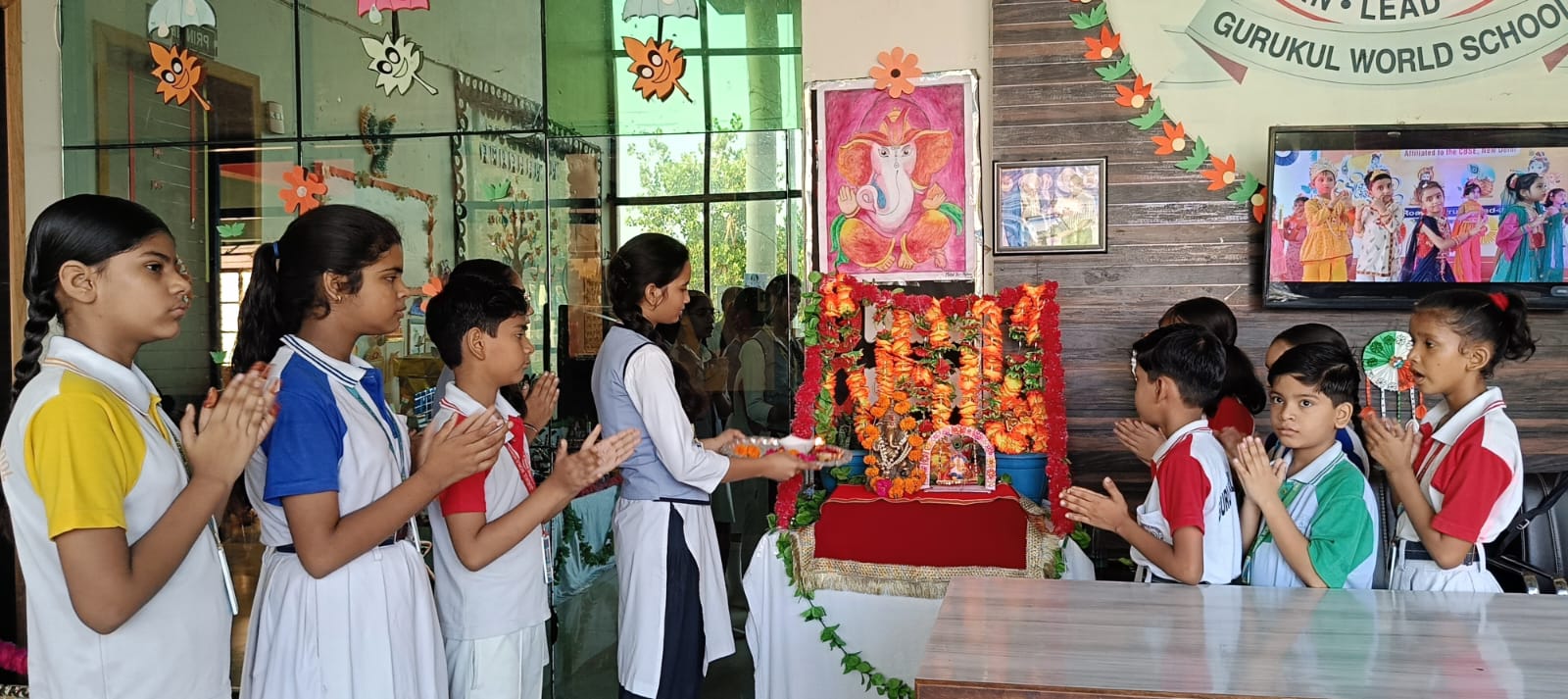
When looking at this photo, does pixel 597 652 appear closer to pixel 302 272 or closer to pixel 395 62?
pixel 395 62

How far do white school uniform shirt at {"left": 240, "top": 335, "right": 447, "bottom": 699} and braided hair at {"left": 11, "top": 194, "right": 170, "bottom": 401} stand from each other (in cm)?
33

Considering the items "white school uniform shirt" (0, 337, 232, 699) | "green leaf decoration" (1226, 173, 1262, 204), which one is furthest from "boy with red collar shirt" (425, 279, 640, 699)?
"green leaf decoration" (1226, 173, 1262, 204)

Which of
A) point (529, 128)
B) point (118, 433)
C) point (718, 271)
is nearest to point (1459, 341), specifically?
point (718, 271)

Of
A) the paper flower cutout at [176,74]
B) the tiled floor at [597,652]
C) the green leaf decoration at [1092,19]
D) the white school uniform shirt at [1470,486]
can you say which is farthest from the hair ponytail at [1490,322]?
the paper flower cutout at [176,74]

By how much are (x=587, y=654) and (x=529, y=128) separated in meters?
1.94

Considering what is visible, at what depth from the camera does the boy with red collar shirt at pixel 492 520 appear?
2371 millimetres

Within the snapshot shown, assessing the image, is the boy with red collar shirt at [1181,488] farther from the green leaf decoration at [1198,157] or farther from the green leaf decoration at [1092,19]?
the green leaf decoration at [1092,19]

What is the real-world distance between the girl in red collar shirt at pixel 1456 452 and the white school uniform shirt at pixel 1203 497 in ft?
1.15

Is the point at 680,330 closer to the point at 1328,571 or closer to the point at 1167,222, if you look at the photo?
the point at 1167,222

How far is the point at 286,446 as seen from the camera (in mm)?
1993

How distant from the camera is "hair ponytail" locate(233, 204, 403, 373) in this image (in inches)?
84.7

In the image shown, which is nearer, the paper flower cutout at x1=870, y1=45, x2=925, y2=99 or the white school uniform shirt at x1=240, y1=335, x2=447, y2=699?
the white school uniform shirt at x1=240, y1=335, x2=447, y2=699

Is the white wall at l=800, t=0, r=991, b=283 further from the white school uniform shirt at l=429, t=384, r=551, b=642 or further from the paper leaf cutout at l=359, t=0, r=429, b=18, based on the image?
the white school uniform shirt at l=429, t=384, r=551, b=642

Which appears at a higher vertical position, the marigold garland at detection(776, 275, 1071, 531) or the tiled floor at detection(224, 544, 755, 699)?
the marigold garland at detection(776, 275, 1071, 531)
